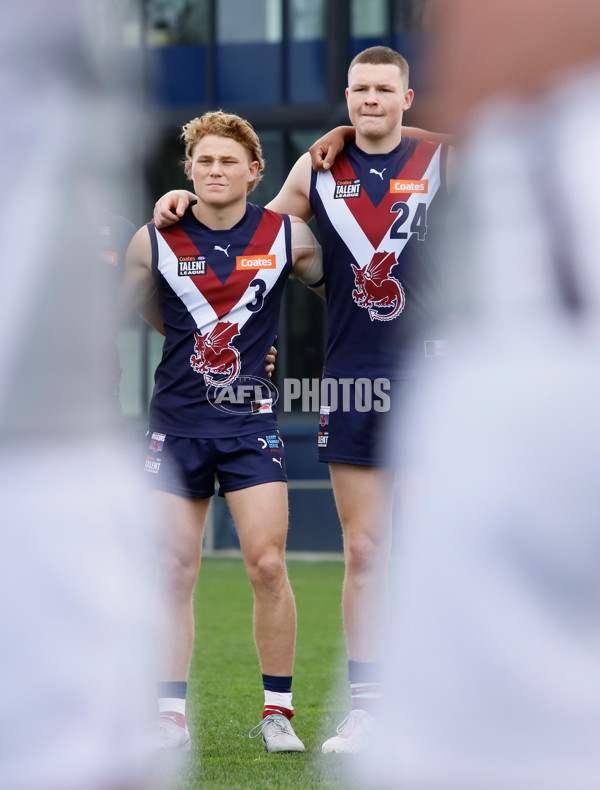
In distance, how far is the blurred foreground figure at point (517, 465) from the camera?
1.24 m

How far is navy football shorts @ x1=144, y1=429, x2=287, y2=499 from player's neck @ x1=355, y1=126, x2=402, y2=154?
3.39 feet

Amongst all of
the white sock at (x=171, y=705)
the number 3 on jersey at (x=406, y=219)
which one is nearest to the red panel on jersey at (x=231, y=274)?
the number 3 on jersey at (x=406, y=219)

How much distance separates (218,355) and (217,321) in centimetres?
11

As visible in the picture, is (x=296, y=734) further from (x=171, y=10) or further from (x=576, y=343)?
(x=171, y=10)

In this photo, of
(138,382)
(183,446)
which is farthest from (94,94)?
(138,382)

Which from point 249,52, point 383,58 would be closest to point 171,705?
point 383,58

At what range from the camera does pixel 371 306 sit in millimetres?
4055

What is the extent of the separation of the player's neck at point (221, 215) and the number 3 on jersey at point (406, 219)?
0.52m

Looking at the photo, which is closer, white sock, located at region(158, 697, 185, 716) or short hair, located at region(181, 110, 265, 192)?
white sock, located at region(158, 697, 185, 716)

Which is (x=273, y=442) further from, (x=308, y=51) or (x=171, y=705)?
(x=308, y=51)

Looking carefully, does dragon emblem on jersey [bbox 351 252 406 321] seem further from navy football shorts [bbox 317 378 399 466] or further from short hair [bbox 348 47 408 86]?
short hair [bbox 348 47 408 86]

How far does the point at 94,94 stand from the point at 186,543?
2.72 metres

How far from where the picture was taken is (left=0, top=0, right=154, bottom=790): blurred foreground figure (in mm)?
1346

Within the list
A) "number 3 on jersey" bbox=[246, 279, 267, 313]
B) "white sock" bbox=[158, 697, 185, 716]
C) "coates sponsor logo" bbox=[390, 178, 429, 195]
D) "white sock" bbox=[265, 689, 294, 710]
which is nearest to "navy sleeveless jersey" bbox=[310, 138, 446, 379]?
"coates sponsor logo" bbox=[390, 178, 429, 195]
